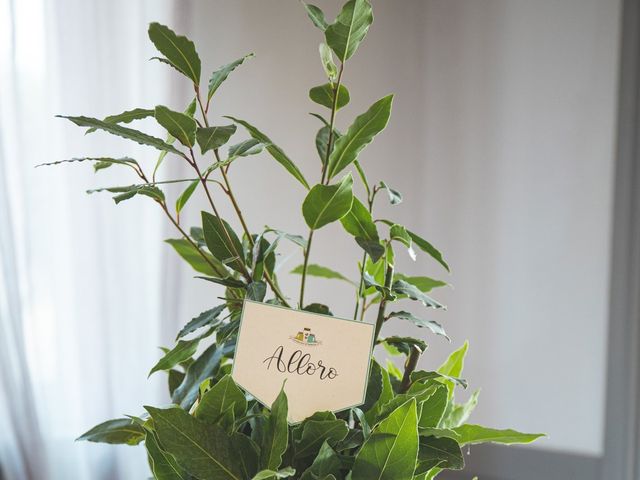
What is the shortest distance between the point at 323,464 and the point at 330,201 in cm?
27

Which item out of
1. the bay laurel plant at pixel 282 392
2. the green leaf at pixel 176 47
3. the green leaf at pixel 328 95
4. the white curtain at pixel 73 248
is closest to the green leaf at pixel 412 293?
the bay laurel plant at pixel 282 392

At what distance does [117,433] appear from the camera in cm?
82

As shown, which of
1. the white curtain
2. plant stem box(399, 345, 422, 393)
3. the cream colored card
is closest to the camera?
the cream colored card

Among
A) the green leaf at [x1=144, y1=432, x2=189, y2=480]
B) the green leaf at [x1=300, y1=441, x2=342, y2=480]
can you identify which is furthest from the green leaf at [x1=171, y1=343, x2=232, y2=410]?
the green leaf at [x1=300, y1=441, x2=342, y2=480]

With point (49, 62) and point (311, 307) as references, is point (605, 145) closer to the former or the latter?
point (311, 307)

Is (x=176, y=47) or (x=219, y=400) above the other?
(x=176, y=47)

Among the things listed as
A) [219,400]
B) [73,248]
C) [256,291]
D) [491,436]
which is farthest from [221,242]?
[73,248]

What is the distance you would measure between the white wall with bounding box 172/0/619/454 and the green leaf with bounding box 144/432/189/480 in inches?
35.1

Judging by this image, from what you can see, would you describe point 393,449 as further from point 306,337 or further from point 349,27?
point 349,27

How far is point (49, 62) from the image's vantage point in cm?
136

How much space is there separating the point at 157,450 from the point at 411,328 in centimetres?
95

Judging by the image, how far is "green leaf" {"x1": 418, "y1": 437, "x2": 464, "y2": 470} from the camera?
688mm

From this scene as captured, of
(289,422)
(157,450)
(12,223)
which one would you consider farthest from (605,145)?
(12,223)

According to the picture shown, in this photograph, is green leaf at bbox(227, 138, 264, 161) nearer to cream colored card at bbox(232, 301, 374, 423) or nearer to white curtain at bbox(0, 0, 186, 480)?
cream colored card at bbox(232, 301, 374, 423)
